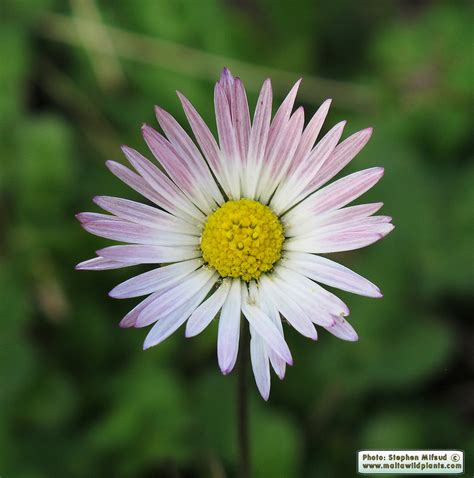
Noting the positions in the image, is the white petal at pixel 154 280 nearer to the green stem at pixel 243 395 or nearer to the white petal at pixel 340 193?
the green stem at pixel 243 395

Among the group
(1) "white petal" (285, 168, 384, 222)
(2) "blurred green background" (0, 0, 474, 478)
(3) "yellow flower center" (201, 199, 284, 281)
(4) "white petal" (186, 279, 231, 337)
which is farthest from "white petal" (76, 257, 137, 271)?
(2) "blurred green background" (0, 0, 474, 478)

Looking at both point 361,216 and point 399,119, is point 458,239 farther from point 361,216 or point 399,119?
point 361,216

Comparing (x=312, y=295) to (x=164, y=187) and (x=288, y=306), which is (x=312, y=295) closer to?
(x=288, y=306)

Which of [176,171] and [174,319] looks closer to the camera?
[174,319]

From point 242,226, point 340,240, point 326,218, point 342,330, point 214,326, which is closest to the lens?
point 342,330

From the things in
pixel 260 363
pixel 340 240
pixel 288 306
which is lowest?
pixel 260 363

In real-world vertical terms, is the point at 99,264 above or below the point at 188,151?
below

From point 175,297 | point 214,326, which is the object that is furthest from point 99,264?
point 214,326
